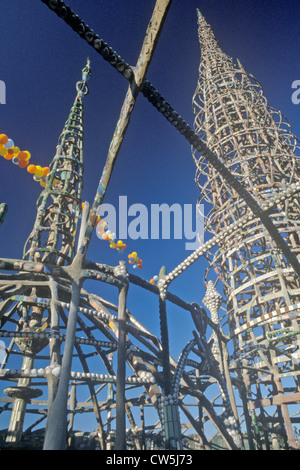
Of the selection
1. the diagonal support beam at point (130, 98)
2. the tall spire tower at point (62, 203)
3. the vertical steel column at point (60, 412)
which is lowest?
the vertical steel column at point (60, 412)

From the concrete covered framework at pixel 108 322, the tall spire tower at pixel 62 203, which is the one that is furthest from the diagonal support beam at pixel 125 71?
the tall spire tower at pixel 62 203

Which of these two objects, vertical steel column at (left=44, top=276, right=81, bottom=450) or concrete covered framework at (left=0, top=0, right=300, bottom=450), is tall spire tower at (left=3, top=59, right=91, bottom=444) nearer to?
concrete covered framework at (left=0, top=0, right=300, bottom=450)

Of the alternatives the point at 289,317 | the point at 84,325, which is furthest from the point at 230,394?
the point at 84,325

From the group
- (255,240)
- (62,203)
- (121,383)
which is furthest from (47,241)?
(255,240)

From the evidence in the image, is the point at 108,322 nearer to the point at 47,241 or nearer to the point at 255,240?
the point at 47,241

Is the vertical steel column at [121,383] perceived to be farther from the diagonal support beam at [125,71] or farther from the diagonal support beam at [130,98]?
the diagonal support beam at [125,71]

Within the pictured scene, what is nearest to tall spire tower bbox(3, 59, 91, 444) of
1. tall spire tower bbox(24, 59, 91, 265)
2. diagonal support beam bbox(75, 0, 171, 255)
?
tall spire tower bbox(24, 59, 91, 265)

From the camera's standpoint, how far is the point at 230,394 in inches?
404

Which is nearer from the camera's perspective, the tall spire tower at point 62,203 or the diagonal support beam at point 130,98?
the diagonal support beam at point 130,98

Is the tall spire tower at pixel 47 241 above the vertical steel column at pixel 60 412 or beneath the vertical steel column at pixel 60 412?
above

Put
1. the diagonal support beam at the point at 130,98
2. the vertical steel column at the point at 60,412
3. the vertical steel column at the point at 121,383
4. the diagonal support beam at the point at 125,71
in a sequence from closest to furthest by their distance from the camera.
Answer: the diagonal support beam at the point at 125,71
the diagonal support beam at the point at 130,98
the vertical steel column at the point at 60,412
the vertical steel column at the point at 121,383

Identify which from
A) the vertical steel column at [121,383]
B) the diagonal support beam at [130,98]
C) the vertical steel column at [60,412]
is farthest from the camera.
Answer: the vertical steel column at [121,383]

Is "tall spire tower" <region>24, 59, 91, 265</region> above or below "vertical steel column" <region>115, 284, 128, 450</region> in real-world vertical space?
above

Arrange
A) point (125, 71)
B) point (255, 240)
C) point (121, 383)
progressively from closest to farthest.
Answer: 1. point (125, 71)
2. point (121, 383)
3. point (255, 240)
